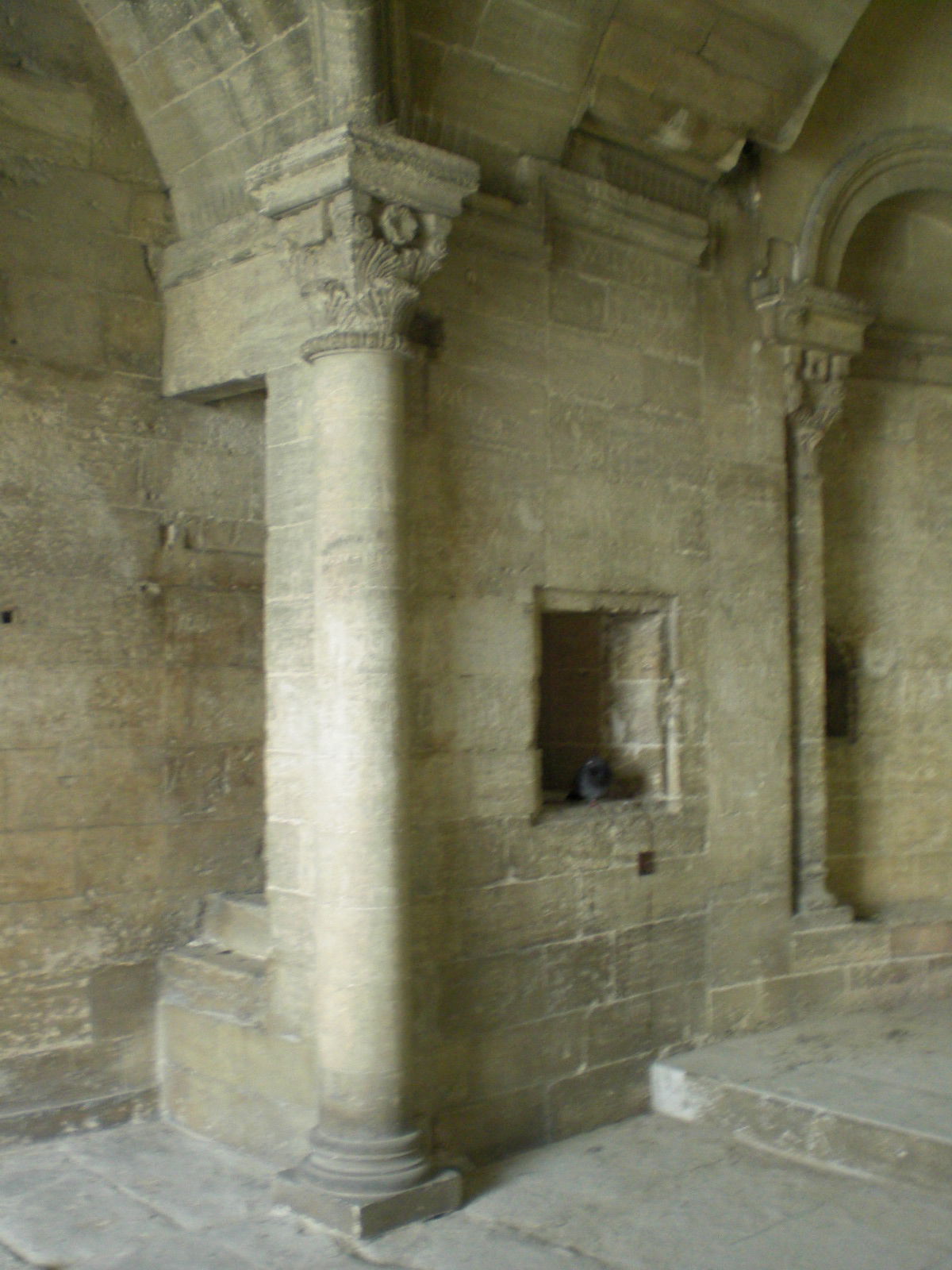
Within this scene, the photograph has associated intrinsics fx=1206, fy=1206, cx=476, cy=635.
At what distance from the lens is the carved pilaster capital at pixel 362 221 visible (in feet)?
12.4

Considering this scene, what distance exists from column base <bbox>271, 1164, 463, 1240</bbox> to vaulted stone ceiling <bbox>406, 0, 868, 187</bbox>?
3509 mm

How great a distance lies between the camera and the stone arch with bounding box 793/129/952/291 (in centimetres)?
551

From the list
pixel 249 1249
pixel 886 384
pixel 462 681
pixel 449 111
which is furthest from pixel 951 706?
pixel 249 1249

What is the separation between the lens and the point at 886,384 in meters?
6.35

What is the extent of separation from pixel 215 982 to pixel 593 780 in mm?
1645

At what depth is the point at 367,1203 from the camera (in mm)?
3572

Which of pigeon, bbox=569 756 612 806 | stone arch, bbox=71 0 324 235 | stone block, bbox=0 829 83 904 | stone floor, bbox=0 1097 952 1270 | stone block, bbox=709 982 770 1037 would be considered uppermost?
stone arch, bbox=71 0 324 235

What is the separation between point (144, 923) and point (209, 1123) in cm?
81

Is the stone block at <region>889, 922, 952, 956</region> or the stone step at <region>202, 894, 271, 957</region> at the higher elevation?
the stone step at <region>202, 894, 271, 957</region>

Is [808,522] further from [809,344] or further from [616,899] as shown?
[616,899]

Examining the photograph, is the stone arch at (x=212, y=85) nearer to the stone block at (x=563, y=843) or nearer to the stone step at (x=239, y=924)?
the stone block at (x=563, y=843)

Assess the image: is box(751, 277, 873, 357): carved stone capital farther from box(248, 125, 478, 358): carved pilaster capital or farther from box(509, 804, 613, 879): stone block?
box(509, 804, 613, 879): stone block

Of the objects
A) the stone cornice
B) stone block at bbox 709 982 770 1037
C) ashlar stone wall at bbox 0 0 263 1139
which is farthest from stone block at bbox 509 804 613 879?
the stone cornice

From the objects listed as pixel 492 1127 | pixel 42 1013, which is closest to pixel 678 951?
pixel 492 1127
